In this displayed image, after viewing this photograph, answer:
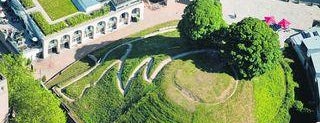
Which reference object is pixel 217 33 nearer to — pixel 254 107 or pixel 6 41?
pixel 254 107

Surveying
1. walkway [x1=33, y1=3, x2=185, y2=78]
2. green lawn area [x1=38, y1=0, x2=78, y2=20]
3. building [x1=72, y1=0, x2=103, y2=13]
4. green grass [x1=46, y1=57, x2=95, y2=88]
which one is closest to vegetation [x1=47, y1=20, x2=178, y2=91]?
green grass [x1=46, y1=57, x2=95, y2=88]

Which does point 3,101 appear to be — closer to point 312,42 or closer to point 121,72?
point 121,72

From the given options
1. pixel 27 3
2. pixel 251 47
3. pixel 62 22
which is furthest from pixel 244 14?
pixel 27 3

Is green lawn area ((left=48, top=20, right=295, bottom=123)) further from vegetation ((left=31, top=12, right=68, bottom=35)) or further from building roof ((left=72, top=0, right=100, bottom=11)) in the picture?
building roof ((left=72, top=0, right=100, bottom=11))

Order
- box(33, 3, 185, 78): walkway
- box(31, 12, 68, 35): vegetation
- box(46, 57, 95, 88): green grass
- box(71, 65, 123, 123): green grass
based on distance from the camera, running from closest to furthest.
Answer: box(71, 65, 123, 123): green grass, box(46, 57, 95, 88): green grass, box(31, 12, 68, 35): vegetation, box(33, 3, 185, 78): walkway

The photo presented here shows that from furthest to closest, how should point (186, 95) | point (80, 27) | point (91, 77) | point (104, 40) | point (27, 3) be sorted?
point (104, 40)
point (27, 3)
point (80, 27)
point (91, 77)
point (186, 95)

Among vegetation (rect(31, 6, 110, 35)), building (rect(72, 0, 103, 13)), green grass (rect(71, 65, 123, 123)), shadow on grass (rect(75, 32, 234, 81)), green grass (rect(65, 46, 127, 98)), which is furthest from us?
building (rect(72, 0, 103, 13))

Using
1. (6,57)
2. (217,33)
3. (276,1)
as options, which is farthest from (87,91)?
(276,1)
